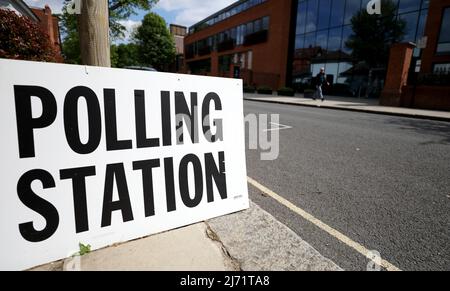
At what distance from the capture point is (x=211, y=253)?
1723mm

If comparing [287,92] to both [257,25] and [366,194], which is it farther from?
[366,194]

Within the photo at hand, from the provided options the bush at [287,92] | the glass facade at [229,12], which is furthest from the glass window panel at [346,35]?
the glass facade at [229,12]

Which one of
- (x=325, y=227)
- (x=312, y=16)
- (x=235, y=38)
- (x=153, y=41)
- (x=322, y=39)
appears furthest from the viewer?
(x=153, y=41)

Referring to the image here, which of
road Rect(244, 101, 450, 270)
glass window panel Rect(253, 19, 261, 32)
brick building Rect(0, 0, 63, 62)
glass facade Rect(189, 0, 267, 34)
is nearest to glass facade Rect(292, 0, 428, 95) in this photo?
glass window panel Rect(253, 19, 261, 32)

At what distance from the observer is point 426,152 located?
4.79m

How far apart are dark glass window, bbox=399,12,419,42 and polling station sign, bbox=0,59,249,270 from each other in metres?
21.6

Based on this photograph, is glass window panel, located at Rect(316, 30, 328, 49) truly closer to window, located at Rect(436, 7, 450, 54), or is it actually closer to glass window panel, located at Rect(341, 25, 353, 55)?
glass window panel, located at Rect(341, 25, 353, 55)

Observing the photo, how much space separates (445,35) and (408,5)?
3611mm

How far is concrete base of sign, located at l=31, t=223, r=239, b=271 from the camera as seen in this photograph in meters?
1.57

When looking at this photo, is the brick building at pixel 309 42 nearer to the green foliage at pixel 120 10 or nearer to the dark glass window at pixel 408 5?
the dark glass window at pixel 408 5

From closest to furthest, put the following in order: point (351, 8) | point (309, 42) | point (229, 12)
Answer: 1. point (351, 8)
2. point (309, 42)
3. point (229, 12)

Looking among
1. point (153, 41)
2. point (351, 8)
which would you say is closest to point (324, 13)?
point (351, 8)
